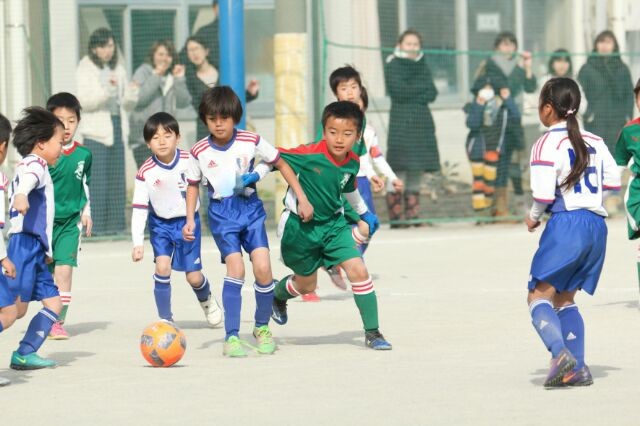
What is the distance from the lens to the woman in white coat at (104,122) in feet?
54.6

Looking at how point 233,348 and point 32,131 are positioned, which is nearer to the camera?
point 32,131

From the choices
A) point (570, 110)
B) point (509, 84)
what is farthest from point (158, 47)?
point (570, 110)

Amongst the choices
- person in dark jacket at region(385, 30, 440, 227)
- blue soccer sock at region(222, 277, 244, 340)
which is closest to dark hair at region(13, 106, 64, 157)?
blue soccer sock at region(222, 277, 244, 340)

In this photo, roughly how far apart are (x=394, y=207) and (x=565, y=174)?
10.7 metres

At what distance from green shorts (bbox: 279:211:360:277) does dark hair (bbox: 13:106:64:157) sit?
61.6 inches

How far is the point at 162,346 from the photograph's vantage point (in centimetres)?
836

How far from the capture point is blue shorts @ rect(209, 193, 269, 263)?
8.98 m

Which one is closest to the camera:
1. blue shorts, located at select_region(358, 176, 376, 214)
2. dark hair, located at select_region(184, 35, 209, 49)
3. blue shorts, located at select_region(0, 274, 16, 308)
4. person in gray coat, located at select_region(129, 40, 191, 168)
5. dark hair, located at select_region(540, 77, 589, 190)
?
dark hair, located at select_region(540, 77, 589, 190)

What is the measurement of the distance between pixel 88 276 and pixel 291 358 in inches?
211

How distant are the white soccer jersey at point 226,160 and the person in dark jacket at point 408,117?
9.00 meters

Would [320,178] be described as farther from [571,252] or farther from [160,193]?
[571,252]

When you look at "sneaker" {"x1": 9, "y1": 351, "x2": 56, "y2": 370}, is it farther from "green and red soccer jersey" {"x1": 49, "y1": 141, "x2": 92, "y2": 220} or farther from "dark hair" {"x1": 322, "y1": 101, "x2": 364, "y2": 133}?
"dark hair" {"x1": 322, "y1": 101, "x2": 364, "y2": 133}

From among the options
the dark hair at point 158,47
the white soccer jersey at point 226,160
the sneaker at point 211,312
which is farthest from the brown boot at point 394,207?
the white soccer jersey at point 226,160

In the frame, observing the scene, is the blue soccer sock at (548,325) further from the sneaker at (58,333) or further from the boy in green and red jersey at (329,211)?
the sneaker at (58,333)
